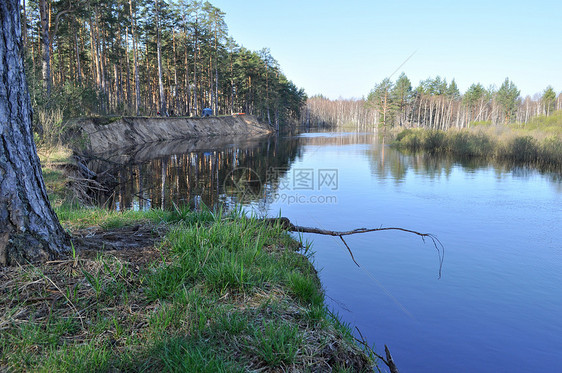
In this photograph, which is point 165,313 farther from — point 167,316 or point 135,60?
point 135,60

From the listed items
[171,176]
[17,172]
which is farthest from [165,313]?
[171,176]

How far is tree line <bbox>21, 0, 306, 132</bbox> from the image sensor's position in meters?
22.8

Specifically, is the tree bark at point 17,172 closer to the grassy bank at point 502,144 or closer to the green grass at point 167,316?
the green grass at point 167,316

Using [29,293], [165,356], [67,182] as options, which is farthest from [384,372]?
[67,182]

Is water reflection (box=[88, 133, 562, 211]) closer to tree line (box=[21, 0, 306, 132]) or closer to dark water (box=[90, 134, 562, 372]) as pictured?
dark water (box=[90, 134, 562, 372])

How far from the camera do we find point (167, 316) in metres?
2.81

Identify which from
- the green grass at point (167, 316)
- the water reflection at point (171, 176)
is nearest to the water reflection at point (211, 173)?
the water reflection at point (171, 176)

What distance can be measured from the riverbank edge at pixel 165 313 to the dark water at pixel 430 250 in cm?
229

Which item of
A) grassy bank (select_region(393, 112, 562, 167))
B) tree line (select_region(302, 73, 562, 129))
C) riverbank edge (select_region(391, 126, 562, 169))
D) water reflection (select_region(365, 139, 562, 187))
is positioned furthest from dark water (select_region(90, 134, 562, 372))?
tree line (select_region(302, 73, 562, 129))

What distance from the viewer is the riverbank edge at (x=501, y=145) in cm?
2492

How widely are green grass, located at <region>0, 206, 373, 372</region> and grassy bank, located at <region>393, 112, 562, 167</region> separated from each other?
27297 mm

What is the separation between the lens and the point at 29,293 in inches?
113

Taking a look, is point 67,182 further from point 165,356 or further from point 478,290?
point 478,290

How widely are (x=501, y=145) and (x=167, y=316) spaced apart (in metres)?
31.7
